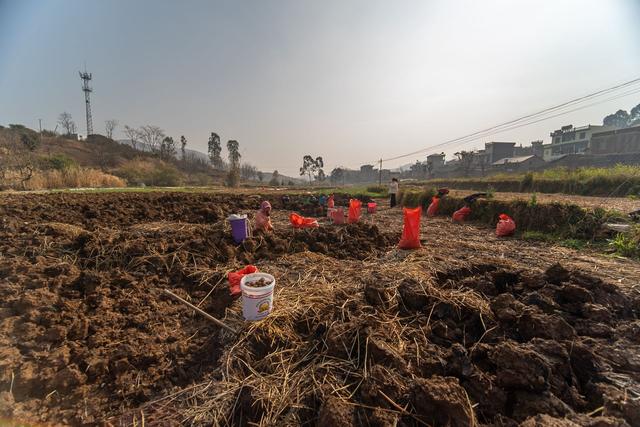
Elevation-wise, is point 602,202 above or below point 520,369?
above

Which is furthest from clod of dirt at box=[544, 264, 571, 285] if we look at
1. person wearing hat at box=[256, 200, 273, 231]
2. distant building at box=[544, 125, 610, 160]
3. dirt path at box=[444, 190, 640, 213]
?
distant building at box=[544, 125, 610, 160]

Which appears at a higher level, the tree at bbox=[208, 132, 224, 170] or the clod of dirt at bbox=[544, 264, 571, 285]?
the tree at bbox=[208, 132, 224, 170]

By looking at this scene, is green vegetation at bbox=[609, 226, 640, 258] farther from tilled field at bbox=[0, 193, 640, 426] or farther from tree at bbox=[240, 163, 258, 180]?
tree at bbox=[240, 163, 258, 180]

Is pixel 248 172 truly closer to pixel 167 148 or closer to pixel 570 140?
pixel 167 148

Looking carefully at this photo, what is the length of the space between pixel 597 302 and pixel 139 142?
66.4 metres

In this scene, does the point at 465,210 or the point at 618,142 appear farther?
the point at 618,142

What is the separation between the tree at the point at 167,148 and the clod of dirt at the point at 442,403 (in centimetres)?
5897

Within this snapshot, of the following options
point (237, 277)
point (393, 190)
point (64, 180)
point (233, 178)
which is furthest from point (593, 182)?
point (233, 178)

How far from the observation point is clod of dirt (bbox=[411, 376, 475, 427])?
3.89ft

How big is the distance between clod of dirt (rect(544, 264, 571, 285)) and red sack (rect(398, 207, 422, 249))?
2.03 metres

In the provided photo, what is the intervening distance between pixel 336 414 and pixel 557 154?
6371cm

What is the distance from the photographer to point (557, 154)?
150 ft

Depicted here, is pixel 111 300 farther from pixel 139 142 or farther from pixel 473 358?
pixel 139 142

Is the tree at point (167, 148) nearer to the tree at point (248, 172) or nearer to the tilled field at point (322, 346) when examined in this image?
the tree at point (248, 172)
